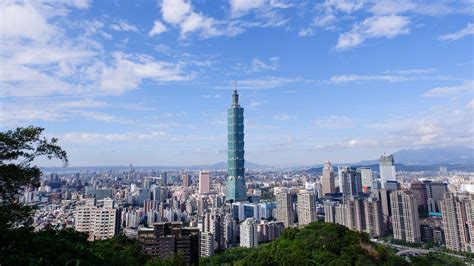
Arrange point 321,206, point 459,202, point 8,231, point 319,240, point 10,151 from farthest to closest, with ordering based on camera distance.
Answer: point 321,206 < point 459,202 < point 319,240 < point 10,151 < point 8,231

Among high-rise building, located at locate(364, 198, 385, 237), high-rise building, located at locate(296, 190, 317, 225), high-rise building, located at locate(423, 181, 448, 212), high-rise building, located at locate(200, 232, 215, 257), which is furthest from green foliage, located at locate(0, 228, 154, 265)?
high-rise building, located at locate(423, 181, 448, 212)

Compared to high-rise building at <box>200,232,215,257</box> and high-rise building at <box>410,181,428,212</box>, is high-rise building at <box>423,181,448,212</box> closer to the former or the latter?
high-rise building at <box>410,181,428,212</box>

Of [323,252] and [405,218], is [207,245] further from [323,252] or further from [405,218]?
[405,218]

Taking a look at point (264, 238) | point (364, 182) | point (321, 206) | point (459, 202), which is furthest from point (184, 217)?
point (364, 182)

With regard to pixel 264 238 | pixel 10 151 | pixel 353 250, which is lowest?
pixel 264 238

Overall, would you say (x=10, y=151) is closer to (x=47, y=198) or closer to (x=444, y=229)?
(x=444, y=229)

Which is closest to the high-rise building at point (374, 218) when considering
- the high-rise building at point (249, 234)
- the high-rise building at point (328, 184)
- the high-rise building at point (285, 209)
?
the high-rise building at point (285, 209)
